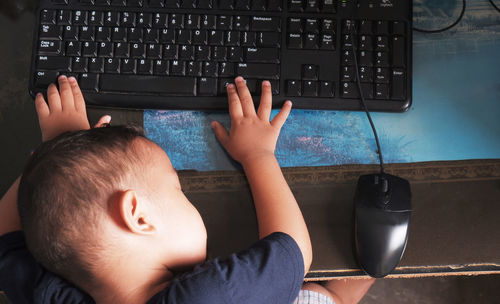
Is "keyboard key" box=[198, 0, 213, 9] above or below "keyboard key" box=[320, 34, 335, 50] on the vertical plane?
above

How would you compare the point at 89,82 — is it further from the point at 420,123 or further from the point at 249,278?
the point at 420,123

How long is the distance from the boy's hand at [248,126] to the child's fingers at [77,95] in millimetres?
215

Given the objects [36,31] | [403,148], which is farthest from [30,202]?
[403,148]

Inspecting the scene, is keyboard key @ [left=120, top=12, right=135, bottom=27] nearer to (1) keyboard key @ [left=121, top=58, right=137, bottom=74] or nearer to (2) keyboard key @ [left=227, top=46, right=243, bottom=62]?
(1) keyboard key @ [left=121, top=58, right=137, bottom=74]

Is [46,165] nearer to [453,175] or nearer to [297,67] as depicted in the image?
[297,67]

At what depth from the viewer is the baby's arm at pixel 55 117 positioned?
68 cm

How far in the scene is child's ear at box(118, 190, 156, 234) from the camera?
1.75 feet

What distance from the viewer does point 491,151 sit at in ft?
2.15

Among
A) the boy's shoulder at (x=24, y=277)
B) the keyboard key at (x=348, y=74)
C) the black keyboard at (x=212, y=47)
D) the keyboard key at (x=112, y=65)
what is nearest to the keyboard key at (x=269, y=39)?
the black keyboard at (x=212, y=47)

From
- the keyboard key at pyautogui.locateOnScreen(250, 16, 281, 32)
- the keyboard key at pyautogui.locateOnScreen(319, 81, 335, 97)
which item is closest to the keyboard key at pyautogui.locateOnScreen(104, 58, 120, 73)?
the keyboard key at pyautogui.locateOnScreen(250, 16, 281, 32)

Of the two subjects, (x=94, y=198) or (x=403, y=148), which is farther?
(x=403, y=148)

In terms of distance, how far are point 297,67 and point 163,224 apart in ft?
1.02

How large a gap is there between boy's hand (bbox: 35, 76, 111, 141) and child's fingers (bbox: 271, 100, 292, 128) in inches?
10.7

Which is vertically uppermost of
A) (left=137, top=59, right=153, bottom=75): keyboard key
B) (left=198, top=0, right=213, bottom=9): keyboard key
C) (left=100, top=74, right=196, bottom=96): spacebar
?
(left=198, top=0, right=213, bottom=9): keyboard key
